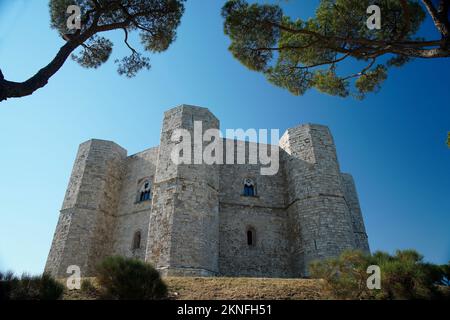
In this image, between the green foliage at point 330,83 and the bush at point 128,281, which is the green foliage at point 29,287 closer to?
the bush at point 128,281

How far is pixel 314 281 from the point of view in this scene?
25.8 ft

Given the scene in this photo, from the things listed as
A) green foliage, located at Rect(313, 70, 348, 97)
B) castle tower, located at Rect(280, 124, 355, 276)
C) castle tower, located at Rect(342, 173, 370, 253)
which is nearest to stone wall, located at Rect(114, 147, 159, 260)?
castle tower, located at Rect(280, 124, 355, 276)

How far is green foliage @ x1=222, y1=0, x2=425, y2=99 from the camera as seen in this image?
9.31 m

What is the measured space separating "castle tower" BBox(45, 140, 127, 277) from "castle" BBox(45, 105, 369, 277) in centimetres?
5

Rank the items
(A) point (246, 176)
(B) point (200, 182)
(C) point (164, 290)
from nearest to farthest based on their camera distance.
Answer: (C) point (164, 290), (B) point (200, 182), (A) point (246, 176)

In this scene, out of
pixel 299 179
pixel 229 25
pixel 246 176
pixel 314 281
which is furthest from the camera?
pixel 246 176

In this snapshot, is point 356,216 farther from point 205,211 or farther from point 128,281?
point 128,281

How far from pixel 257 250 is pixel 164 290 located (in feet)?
28.6

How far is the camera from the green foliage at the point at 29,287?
17.9 ft

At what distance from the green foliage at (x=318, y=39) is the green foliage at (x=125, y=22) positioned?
203 centimetres

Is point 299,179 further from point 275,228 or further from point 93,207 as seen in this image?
point 93,207

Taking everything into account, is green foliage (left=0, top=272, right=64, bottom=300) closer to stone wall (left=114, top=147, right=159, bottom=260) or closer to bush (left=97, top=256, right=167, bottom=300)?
bush (left=97, top=256, right=167, bottom=300)

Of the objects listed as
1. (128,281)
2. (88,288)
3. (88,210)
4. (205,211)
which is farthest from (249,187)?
(128,281)
